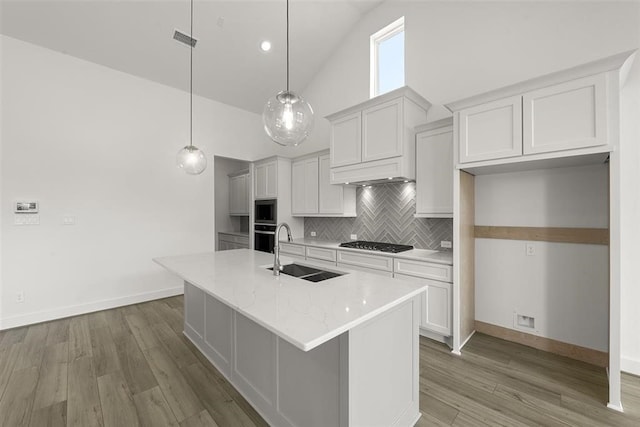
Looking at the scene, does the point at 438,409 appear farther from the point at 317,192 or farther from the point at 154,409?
the point at 317,192

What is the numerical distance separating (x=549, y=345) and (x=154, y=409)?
3.30 m

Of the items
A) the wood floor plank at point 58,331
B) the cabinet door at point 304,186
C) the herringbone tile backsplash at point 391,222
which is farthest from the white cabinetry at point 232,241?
the wood floor plank at point 58,331

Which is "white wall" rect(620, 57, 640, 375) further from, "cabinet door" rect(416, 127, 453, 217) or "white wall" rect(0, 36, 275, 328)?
"white wall" rect(0, 36, 275, 328)

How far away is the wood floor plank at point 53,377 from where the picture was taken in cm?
186

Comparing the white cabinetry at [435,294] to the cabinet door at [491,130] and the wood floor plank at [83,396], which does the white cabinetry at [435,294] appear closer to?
the cabinet door at [491,130]

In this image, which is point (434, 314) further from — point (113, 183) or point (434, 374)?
point (113, 183)

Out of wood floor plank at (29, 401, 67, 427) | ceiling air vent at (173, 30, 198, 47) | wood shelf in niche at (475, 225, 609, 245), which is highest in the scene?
ceiling air vent at (173, 30, 198, 47)

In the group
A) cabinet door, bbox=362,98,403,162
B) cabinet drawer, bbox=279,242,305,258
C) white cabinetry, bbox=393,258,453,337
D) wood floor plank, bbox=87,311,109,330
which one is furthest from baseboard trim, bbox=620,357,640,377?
wood floor plank, bbox=87,311,109,330

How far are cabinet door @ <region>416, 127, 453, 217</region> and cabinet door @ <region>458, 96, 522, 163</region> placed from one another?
321 millimetres

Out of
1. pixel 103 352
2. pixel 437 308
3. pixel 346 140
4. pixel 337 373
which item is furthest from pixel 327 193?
pixel 103 352

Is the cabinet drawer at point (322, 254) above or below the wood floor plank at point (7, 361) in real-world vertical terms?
above

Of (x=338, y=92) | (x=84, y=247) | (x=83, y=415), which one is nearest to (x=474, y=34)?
(x=338, y=92)

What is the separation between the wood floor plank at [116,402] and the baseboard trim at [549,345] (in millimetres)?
3139

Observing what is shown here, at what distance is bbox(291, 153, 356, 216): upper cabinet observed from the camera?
3883mm
